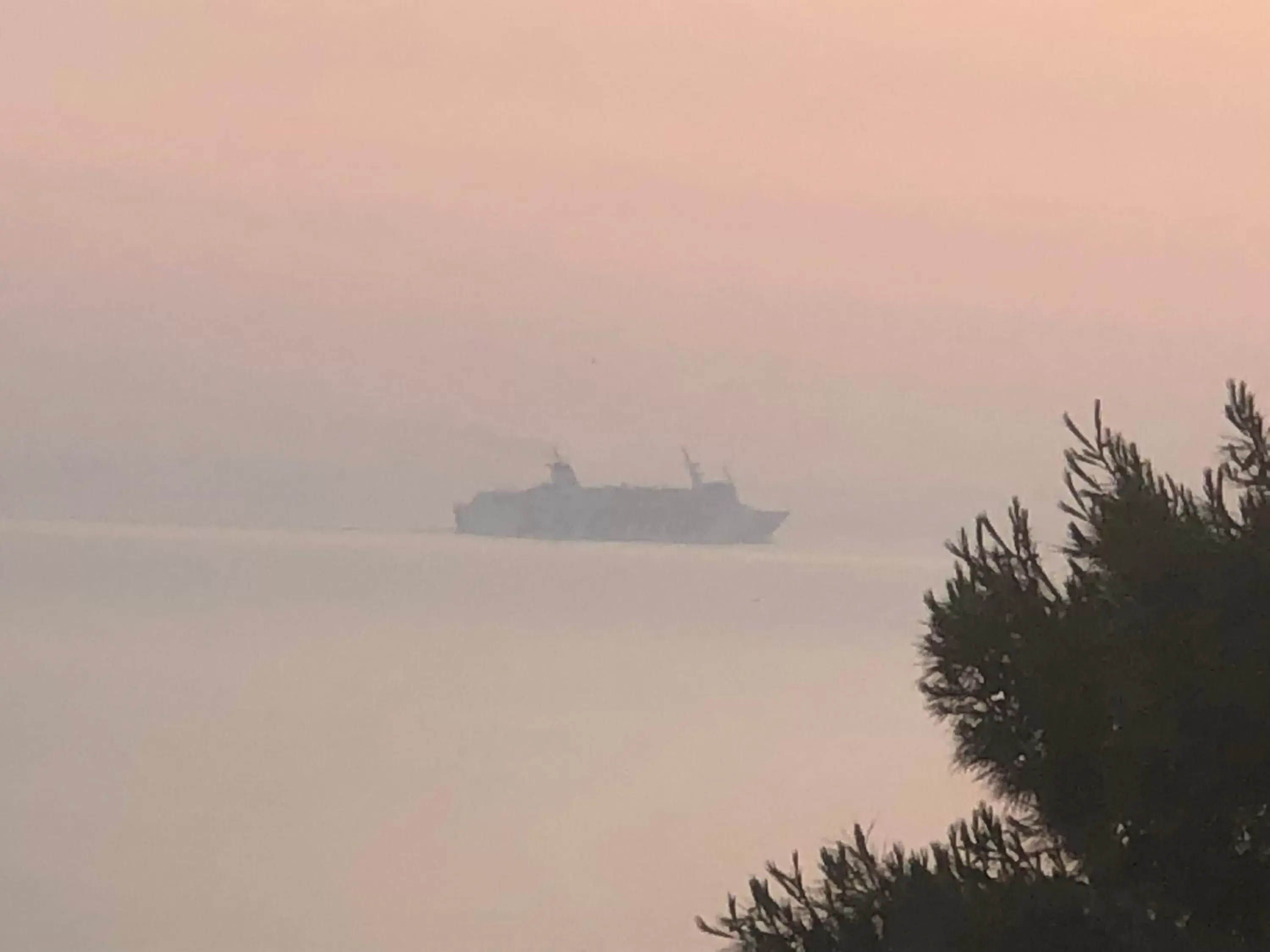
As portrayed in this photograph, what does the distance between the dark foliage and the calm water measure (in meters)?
0.15

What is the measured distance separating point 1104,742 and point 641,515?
3562cm

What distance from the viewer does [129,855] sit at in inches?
247

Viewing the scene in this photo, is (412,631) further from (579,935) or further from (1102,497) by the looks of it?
(1102,497)

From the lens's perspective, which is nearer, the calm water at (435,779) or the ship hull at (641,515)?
the calm water at (435,779)

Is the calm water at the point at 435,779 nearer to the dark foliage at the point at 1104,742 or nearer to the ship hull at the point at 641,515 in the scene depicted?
the dark foliage at the point at 1104,742

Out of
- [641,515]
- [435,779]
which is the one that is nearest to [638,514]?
[641,515]

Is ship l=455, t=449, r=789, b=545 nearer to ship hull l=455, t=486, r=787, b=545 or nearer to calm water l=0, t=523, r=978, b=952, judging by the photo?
ship hull l=455, t=486, r=787, b=545

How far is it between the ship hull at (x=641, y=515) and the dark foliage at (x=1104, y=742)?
33198 mm

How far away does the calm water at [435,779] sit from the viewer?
5492 mm

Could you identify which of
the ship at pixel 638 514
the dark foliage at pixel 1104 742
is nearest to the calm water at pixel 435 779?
→ the dark foliage at pixel 1104 742

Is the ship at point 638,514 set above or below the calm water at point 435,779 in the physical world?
above

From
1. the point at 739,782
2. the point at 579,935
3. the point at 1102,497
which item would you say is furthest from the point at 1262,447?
the point at 739,782

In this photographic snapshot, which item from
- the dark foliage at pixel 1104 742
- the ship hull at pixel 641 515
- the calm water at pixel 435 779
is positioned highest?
the ship hull at pixel 641 515

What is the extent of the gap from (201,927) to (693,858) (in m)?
1.78
